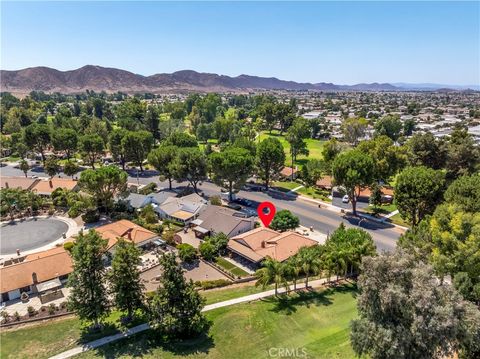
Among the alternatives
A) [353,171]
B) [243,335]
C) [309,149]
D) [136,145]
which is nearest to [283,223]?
[353,171]

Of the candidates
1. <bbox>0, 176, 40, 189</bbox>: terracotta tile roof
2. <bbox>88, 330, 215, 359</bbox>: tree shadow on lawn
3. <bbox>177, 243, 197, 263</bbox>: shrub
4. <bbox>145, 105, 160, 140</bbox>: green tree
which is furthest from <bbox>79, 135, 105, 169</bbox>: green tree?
<bbox>88, 330, 215, 359</bbox>: tree shadow on lawn

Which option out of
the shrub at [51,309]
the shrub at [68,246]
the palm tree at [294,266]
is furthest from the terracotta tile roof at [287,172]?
the shrub at [51,309]

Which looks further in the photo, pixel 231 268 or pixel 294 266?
pixel 231 268

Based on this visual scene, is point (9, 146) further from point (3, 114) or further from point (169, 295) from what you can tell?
point (169, 295)

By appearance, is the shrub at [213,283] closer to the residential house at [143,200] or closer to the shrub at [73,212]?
the residential house at [143,200]

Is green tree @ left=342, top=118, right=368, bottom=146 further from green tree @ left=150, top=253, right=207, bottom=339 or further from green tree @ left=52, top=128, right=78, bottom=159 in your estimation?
green tree @ left=150, top=253, right=207, bottom=339

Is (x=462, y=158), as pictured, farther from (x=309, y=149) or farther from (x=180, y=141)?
(x=180, y=141)

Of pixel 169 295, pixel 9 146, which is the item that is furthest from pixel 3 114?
pixel 169 295
